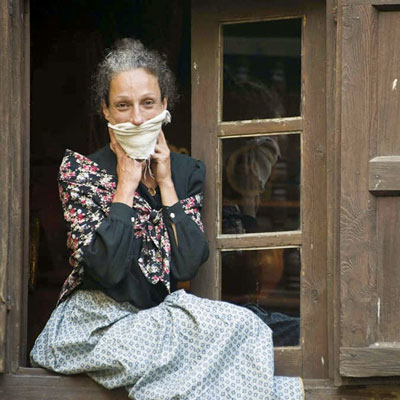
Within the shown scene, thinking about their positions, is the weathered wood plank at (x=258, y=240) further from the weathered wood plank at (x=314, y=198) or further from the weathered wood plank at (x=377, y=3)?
the weathered wood plank at (x=377, y=3)

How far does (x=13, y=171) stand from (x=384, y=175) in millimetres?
1307

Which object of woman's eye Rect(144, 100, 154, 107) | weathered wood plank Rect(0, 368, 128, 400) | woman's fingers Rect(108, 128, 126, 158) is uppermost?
woman's eye Rect(144, 100, 154, 107)

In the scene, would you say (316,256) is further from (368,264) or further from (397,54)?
(397,54)

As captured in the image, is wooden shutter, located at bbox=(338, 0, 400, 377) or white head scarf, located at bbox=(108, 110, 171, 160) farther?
white head scarf, located at bbox=(108, 110, 171, 160)

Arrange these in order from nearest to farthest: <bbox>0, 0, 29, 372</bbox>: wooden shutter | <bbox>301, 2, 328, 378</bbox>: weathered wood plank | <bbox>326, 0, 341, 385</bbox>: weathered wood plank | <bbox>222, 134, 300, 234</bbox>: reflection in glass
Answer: <bbox>326, 0, 341, 385</bbox>: weathered wood plank, <bbox>0, 0, 29, 372</bbox>: wooden shutter, <bbox>301, 2, 328, 378</bbox>: weathered wood plank, <bbox>222, 134, 300, 234</bbox>: reflection in glass

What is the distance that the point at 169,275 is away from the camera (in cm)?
380

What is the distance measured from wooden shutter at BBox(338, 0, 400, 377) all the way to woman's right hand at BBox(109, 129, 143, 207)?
73cm

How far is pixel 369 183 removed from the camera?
3.56 metres

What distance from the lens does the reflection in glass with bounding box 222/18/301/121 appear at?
13.3 ft

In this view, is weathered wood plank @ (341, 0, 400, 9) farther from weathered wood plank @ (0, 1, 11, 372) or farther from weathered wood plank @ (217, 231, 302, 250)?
weathered wood plank @ (0, 1, 11, 372)

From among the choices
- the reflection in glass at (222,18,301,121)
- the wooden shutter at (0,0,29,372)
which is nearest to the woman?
the wooden shutter at (0,0,29,372)

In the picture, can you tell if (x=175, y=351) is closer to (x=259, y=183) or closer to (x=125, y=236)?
(x=125, y=236)

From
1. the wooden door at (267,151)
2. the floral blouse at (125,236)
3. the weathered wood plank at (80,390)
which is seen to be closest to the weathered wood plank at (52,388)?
the weathered wood plank at (80,390)

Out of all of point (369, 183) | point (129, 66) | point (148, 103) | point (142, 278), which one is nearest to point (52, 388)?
point (142, 278)
